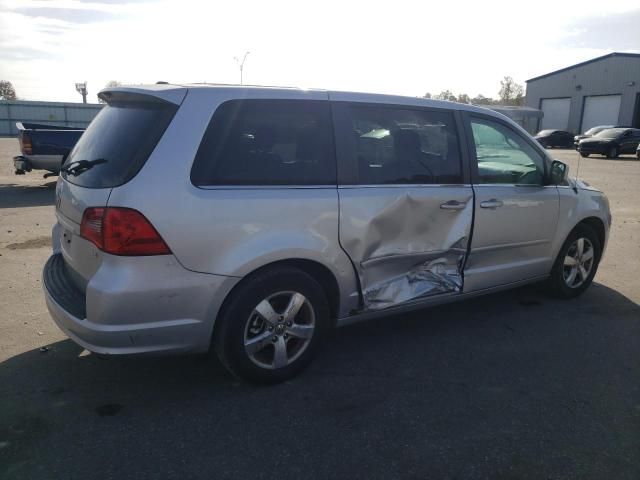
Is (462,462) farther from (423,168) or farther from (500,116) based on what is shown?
(500,116)

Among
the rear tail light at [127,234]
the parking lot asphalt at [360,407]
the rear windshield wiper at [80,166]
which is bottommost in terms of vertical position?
the parking lot asphalt at [360,407]

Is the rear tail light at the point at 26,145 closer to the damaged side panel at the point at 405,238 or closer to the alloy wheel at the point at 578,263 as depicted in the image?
the damaged side panel at the point at 405,238

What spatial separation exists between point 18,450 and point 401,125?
304 cm

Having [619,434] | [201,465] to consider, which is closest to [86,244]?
[201,465]

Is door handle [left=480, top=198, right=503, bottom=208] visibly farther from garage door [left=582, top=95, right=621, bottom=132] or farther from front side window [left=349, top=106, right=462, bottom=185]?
garage door [left=582, top=95, right=621, bottom=132]

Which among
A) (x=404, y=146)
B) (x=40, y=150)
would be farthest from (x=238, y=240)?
(x=40, y=150)

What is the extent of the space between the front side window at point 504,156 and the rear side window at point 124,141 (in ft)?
8.01

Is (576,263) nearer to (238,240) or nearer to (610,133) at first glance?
(238,240)

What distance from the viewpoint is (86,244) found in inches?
118

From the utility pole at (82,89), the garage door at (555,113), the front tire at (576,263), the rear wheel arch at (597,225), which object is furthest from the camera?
the garage door at (555,113)

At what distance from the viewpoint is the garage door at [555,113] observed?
4675 centimetres

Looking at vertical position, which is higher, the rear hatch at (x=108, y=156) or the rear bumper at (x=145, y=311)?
the rear hatch at (x=108, y=156)

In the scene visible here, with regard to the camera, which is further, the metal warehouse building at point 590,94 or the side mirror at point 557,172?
the metal warehouse building at point 590,94

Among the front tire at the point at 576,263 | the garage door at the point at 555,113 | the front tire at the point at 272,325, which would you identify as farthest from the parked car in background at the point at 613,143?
the front tire at the point at 272,325
